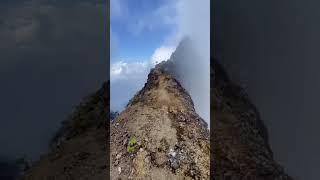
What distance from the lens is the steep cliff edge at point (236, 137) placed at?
829cm

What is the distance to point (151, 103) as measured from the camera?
8.96m

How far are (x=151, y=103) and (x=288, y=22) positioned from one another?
253 cm

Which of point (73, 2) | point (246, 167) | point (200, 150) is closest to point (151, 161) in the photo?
point (200, 150)

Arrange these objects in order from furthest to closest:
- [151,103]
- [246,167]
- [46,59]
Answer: [151,103] → [246,167] → [46,59]

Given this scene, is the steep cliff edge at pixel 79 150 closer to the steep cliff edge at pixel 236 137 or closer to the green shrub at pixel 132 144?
the green shrub at pixel 132 144

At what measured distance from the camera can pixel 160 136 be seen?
852 cm

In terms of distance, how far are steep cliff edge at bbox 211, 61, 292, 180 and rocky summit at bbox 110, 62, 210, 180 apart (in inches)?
8.7

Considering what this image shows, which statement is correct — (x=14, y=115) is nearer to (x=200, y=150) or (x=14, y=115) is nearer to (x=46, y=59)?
(x=46, y=59)

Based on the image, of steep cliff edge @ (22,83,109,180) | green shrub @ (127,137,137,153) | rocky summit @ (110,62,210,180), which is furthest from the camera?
green shrub @ (127,137,137,153)

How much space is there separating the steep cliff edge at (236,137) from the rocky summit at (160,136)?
8.7 inches

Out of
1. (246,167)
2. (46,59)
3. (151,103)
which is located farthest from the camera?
(151,103)

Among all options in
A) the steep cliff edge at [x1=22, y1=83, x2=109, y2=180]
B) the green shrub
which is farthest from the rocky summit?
the steep cliff edge at [x1=22, y1=83, x2=109, y2=180]

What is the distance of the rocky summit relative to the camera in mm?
8211

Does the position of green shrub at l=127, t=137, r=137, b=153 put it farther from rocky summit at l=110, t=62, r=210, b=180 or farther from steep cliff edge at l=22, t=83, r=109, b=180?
steep cliff edge at l=22, t=83, r=109, b=180
